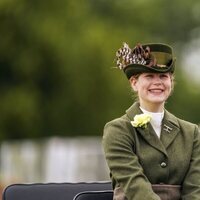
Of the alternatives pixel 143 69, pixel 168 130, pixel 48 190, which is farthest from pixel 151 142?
pixel 48 190

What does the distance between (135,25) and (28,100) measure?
258 inches

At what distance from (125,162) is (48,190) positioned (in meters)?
0.86

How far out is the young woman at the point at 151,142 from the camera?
253 inches

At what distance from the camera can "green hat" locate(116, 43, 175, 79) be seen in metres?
6.61

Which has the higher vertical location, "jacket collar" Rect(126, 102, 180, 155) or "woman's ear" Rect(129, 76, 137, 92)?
"woman's ear" Rect(129, 76, 137, 92)

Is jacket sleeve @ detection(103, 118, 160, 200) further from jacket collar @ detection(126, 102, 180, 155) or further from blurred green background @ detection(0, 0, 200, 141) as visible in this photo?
blurred green background @ detection(0, 0, 200, 141)

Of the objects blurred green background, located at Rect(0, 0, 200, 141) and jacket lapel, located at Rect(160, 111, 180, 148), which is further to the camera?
blurred green background, located at Rect(0, 0, 200, 141)

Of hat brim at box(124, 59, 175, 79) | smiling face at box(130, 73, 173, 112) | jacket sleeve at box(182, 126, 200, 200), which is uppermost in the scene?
hat brim at box(124, 59, 175, 79)

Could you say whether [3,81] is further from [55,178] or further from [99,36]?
[55,178]

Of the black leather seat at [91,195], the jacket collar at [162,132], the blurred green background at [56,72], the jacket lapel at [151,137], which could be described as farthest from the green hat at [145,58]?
the blurred green background at [56,72]

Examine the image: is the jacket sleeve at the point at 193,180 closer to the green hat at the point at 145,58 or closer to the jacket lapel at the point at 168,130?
the jacket lapel at the point at 168,130

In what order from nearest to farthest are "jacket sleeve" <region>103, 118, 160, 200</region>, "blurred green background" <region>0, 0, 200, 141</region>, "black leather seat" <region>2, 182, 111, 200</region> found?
"jacket sleeve" <region>103, 118, 160, 200</region>
"black leather seat" <region>2, 182, 111, 200</region>
"blurred green background" <region>0, 0, 200, 141</region>

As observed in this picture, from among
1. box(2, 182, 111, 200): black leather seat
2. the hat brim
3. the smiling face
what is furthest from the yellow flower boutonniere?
box(2, 182, 111, 200): black leather seat

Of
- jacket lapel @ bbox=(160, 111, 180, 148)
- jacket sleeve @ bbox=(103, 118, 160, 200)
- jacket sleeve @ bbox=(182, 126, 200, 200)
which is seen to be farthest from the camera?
jacket lapel @ bbox=(160, 111, 180, 148)
